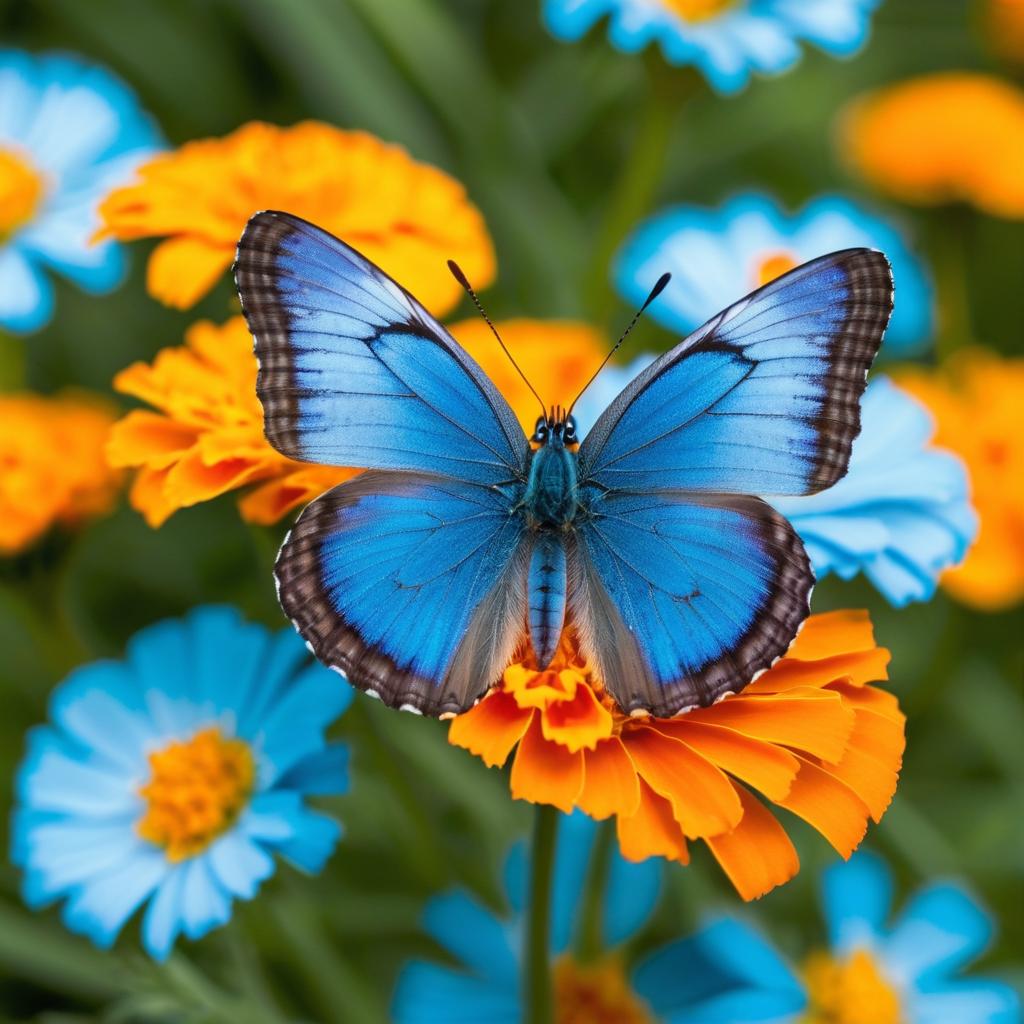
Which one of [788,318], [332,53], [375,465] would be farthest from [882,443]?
[332,53]

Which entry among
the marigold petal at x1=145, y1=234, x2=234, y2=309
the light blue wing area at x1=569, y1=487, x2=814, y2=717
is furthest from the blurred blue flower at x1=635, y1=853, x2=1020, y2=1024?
the marigold petal at x1=145, y1=234, x2=234, y2=309

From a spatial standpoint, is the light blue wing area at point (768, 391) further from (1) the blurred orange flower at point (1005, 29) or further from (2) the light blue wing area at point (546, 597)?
(1) the blurred orange flower at point (1005, 29)

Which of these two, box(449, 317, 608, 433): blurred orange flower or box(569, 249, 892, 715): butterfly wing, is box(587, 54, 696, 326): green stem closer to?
box(449, 317, 608, 433): blurred orange flower

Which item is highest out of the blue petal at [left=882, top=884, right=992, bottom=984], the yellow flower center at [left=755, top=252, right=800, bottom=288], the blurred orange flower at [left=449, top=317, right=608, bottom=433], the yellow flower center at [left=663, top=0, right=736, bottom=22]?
the yellow flower center at [left=663, top=0, right=736, bottom=22]

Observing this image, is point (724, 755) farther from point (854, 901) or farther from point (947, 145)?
point (947, 145)

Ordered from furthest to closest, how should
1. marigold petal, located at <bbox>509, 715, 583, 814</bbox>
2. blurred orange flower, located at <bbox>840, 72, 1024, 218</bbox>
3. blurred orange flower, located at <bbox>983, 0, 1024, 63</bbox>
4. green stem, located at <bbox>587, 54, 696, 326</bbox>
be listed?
blurred orange flower, located at <bbox>983, 0, 1024, 63</bbox> < blurred orange flower, located at <bbox>840, 72, 1024, 218</bbox> < green stem, located at <bbox>587, 54, 696, 326</bbox> < marigold petal, located at <bbox>509, 715, 583, 814</bbox>

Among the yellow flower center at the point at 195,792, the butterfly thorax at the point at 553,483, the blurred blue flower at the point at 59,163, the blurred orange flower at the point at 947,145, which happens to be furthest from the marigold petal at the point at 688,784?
the blurred orange flower at the point at 947,145
